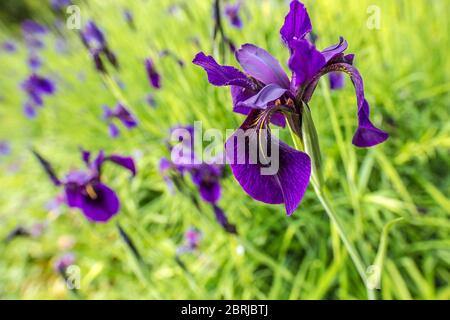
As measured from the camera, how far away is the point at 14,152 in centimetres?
440

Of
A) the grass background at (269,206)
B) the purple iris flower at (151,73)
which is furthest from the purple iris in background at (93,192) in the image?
the purple iris flower at (151,73)

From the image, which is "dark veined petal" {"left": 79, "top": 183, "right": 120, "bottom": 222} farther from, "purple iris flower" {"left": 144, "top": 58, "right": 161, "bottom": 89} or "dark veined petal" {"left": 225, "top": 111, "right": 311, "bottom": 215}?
"dark veined petal" {"left": 225, "top": 111, "right": 311, "bottom": 215}

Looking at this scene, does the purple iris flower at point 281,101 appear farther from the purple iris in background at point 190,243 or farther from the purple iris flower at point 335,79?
the purple iris in background at point 190,243

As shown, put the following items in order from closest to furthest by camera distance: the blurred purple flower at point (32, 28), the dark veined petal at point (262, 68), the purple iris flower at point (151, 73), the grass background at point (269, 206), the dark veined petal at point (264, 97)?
the dark veined petal at point (264, 97), the dark veined petal at point (262, 68), the grass background at point (269, 206), the purple iris flower at point (151, 73), the blurred purple flower at point (32, 28)

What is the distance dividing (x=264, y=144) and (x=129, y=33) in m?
2.92

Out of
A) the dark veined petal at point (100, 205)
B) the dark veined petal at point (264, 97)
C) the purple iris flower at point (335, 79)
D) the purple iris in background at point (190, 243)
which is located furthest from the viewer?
the purple iris in background at point (190, 243)

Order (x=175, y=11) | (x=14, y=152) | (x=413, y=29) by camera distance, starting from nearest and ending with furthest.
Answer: (x=413, y=29)
(x=175, y=11)
(x=14, y=152)

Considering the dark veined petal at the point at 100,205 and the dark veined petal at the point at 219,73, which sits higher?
the dark veined petal at the point at 219,73

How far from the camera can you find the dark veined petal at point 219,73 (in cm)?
80

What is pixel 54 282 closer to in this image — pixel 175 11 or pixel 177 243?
pixel 177 243

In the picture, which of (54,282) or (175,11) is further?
(175,11)

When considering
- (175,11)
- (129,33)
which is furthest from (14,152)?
(175,11)

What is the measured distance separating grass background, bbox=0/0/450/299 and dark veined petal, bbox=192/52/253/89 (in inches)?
30.7
